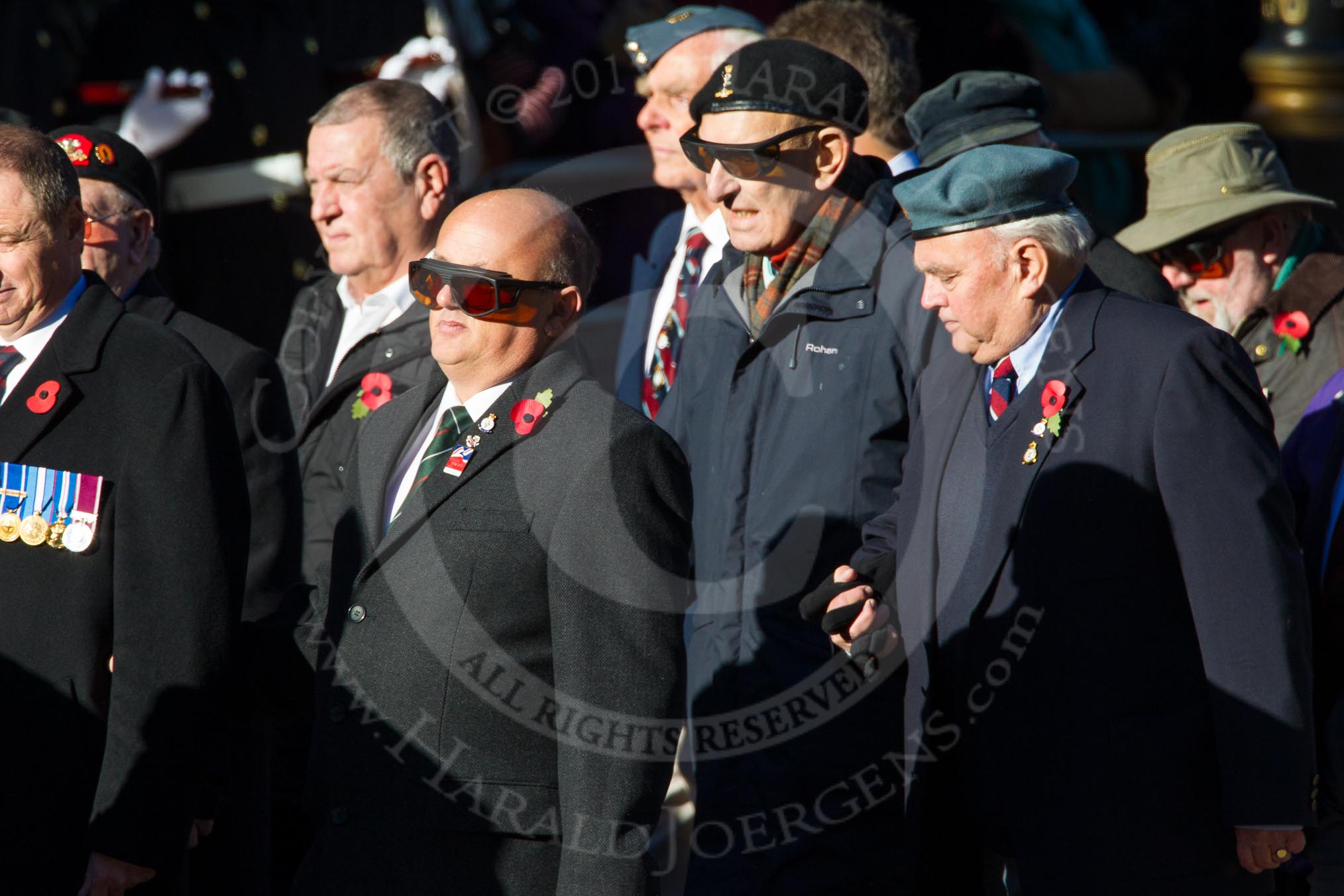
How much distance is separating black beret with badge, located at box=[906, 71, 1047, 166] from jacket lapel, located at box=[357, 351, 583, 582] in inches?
73.9

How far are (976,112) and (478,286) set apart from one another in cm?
214

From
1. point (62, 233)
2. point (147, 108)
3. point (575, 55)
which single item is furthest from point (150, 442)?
point (575, 55)

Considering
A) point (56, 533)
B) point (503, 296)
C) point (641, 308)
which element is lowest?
point (641, 308)

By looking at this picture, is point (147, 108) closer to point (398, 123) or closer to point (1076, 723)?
point (398, 123)

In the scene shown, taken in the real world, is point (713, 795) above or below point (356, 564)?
below

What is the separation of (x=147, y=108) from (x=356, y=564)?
383cm

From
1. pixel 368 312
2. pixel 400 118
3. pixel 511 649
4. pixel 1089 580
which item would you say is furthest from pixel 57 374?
pixel 1089 580

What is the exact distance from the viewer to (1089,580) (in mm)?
3080

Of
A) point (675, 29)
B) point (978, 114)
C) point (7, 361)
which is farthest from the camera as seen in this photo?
point (675, 29)

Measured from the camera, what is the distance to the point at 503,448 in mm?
2902

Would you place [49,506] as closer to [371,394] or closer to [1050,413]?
[371,394]

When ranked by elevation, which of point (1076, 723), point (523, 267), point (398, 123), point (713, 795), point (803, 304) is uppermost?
point (523, 267)

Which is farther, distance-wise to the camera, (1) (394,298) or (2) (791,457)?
(1) (394,298)

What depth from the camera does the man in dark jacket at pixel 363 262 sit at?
432cm
